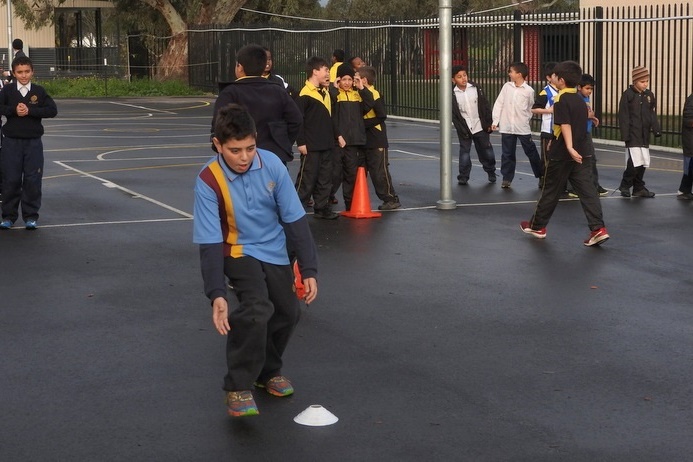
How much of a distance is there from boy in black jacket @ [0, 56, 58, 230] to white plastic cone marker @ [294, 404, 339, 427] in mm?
7237

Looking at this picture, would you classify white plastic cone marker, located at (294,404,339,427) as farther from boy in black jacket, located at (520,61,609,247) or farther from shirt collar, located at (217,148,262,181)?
boy in black jacket, located at (520,61,609,247)

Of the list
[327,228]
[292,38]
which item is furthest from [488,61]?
[327,228]

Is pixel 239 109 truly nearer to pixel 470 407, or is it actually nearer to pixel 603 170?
pixel 470 407

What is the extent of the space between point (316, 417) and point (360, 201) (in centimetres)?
753

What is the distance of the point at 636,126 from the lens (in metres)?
15.0

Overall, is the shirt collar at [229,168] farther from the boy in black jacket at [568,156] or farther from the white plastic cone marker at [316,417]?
the boy in black jacket at [568,156]

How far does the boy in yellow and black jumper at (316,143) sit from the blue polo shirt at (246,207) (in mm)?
6420

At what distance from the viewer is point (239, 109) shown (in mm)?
5961

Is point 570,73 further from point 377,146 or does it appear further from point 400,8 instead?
point 400,8

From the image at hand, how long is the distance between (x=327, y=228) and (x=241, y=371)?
6.74 m

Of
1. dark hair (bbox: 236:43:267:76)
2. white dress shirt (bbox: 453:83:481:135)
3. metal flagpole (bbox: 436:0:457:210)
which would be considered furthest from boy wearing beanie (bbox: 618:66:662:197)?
dark hair (bbox: 236:43:267:76)

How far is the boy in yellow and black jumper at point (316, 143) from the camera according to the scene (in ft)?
42.1

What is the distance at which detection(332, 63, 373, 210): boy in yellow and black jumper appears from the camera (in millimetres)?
13531

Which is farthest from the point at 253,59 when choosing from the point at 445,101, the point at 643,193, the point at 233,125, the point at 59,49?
the point at 59,49
